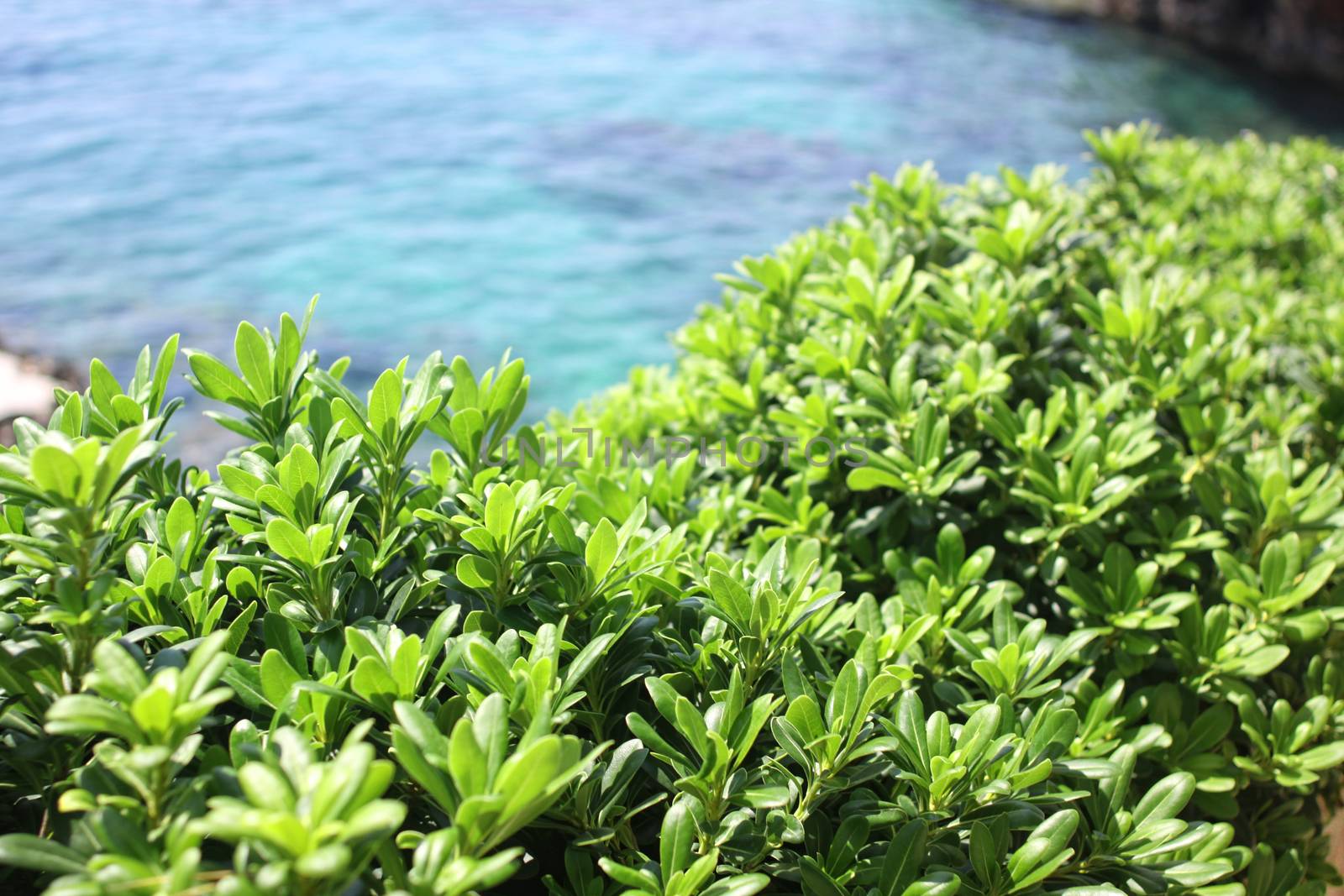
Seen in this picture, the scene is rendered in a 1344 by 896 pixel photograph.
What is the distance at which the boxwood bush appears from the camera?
1.21 meters

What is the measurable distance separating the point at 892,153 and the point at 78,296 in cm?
875

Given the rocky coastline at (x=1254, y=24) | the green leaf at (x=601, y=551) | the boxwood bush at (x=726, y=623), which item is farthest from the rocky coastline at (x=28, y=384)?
the rocky coastline at (x=1254, y=24)

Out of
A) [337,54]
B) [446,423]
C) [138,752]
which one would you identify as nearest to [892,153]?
[337,54]

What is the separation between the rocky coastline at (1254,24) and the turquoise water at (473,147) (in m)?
0.89

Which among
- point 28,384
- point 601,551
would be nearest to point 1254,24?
point 28,384

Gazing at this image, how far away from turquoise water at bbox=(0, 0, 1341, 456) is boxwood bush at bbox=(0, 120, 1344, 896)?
502cm

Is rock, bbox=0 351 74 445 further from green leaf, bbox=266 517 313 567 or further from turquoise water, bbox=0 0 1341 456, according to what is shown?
green leaf, bbox=266 517 313 567

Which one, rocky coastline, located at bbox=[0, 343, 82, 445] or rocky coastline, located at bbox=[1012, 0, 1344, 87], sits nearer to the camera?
rocky coastline, located at bbox=[0, 343, 82, 445]

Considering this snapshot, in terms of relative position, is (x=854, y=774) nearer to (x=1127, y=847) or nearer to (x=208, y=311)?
(x=1127, y=847)

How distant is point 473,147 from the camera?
11156 millimetres

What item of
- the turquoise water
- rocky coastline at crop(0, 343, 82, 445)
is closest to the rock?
rocky coastline at crop(0, 343, 82, 445)

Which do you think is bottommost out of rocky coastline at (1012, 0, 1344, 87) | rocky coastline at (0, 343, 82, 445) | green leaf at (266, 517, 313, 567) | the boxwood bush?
rocky coastline at (0, 343, 82, 445)

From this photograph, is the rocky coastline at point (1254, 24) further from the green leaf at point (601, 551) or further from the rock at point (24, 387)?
the green leaf at point (601, 551)

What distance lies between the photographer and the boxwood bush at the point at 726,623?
1211 millimetres
